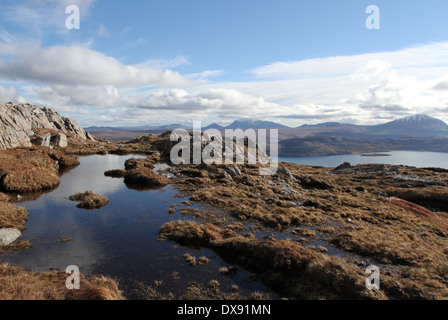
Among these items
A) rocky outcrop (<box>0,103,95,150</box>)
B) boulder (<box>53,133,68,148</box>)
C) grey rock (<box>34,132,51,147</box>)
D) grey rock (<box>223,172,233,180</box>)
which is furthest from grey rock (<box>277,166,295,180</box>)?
boulder (<box>53,133,68,148</box>)

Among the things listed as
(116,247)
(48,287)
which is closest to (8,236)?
(116,247)

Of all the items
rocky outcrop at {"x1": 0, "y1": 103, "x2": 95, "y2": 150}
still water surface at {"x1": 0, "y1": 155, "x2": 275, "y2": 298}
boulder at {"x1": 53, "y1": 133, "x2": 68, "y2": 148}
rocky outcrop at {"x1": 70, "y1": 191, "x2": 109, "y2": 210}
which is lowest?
still water surface at {"x1": 0, "y1": 155, "x2": 275, "y2": 298}

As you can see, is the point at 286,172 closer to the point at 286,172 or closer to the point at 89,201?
the point at 286,172

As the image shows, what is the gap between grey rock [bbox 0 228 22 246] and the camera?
56.6 ft

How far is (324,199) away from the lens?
117ft

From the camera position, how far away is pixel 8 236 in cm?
1773

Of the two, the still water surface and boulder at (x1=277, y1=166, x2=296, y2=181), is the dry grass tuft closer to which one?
the still water surface

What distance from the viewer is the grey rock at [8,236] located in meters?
17.3

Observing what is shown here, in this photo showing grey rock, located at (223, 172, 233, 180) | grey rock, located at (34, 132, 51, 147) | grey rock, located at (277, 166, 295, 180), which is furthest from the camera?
grey rock, located at (34, 132, 51, 147)

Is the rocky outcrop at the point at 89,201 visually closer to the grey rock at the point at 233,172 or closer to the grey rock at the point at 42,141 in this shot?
the grey rock at the point at 233,172
